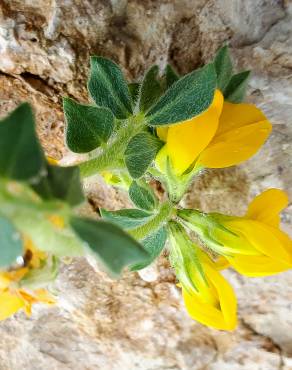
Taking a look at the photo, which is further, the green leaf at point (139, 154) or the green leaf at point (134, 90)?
the green leaf at point (134, 90)

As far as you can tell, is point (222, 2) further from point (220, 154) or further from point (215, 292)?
point (215, 292)

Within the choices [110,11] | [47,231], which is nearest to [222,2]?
[110,11]

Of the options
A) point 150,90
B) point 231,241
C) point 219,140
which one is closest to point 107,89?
point 150,90

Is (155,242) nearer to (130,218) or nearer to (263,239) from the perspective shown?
(130,218)

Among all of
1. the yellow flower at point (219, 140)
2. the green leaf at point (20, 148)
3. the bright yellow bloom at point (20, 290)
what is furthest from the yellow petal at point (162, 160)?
the green leaf at point (20, 148)

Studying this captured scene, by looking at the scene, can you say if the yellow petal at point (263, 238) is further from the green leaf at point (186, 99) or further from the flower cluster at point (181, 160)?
the green leaf at point (186, 99)

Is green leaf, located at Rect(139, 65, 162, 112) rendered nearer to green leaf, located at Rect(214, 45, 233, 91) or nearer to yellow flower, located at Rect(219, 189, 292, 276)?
green leaf, located at Rect(214, 45, 233, 91)
